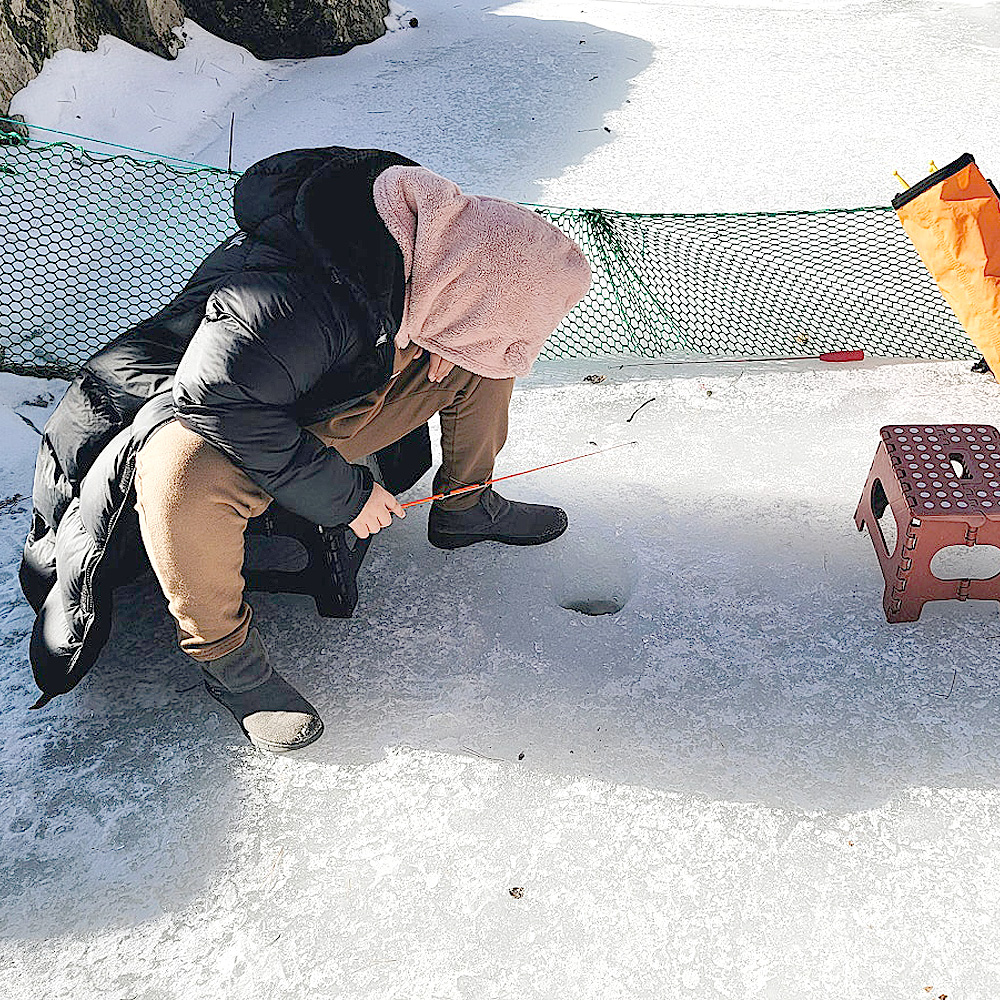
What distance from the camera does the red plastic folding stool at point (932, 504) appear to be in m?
1.75

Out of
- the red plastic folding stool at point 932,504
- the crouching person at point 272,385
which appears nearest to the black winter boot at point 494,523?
the crouching person at point 272,385

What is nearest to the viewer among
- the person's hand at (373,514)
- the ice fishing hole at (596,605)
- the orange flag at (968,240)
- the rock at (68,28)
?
the person's hand at (373,514)

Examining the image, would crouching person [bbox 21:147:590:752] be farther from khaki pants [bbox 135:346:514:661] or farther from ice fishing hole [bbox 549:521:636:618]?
ice fishing hole [bbox 549:521:636:618]

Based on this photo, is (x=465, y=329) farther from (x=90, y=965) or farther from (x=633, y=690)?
(x=90, y=965)

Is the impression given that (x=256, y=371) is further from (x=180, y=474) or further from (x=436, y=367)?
(x=436, y=367)

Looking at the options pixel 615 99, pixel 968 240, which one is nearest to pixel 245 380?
pixel 968 240

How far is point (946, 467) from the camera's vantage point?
1847 millimetres

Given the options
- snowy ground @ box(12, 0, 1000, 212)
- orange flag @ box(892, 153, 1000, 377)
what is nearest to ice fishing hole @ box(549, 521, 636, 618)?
orange flag @ box(892, 153, 1000, 377)

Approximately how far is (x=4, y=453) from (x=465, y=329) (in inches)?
51.9

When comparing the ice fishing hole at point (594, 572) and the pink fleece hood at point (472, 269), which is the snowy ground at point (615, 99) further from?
the pink fleece hood at point (472, 269)

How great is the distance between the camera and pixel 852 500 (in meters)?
2.15

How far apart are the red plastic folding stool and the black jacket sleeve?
41.0 inches

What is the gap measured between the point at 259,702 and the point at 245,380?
1.87 ft

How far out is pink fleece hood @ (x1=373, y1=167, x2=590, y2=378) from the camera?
55.4 inches
